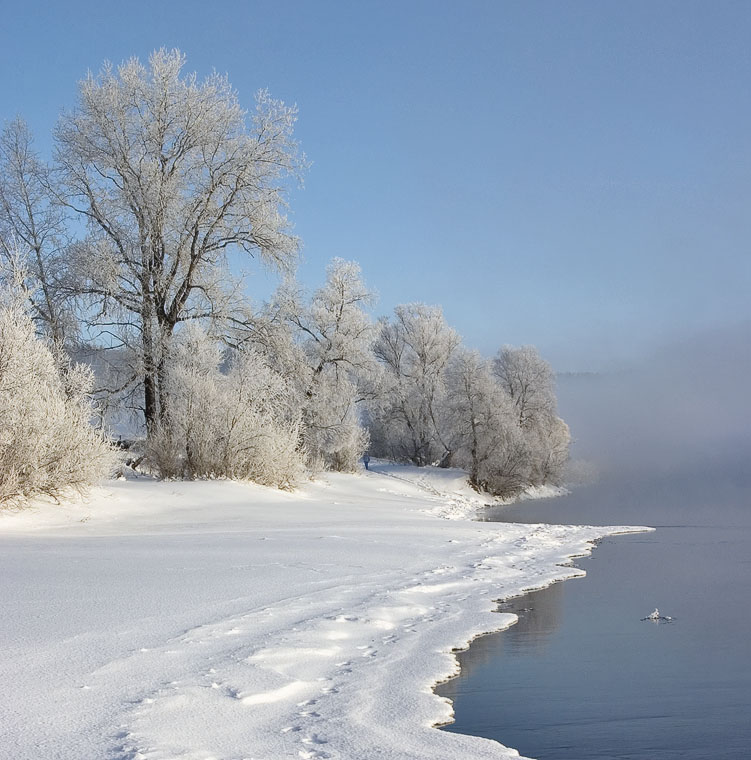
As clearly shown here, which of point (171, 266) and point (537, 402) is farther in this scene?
point (537, 402)

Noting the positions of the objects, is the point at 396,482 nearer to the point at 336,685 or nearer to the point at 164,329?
the point at 164,329

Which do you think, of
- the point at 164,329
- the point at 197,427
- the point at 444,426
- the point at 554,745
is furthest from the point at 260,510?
the point at 444,426

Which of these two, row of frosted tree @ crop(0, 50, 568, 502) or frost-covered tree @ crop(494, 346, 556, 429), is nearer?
row of frosted tree @ crop(0, 50, 568, 502)

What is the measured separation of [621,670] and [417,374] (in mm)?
38451

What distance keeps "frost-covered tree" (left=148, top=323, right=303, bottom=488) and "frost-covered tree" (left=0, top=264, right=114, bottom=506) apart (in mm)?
4574

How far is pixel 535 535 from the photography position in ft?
40.3

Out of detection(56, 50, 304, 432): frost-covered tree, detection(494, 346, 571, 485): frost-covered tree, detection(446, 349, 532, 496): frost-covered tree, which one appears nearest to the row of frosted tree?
detection(56, 50, 304, 432): frost-covered tree

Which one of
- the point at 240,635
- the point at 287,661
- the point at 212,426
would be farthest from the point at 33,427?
the point at 287,661

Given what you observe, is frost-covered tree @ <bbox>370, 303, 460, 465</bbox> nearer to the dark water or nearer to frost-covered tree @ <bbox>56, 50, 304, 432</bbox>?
frost-covered tree @ <bbox>56, 50, 304, 432</bbox>

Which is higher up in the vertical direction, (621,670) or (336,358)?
(336,358)

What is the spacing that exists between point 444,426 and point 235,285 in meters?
21.2

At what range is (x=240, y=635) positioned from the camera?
4805mm

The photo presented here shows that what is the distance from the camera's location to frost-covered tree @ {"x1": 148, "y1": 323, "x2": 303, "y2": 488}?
56.0 ft

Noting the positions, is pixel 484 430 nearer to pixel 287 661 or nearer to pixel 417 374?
pixel 417 374
